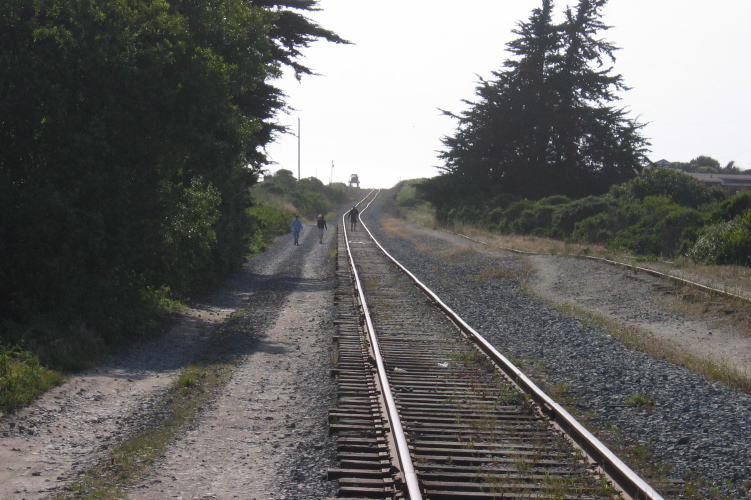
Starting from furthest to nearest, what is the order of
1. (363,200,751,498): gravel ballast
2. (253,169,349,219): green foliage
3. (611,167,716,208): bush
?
1. (253,169,349,219): green foliage
2. (611,167,716,208): bush
3. (363,200,751,498): gravel ballast

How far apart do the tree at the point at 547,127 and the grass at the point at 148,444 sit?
46.2 m

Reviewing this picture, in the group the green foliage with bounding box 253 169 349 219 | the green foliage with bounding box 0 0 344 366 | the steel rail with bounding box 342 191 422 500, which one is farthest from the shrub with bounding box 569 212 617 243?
the green foliage with bounding box 253 169 349 219

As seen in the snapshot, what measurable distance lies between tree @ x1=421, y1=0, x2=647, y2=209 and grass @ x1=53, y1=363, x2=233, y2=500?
46209 millimetres

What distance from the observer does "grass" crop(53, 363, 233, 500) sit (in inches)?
219

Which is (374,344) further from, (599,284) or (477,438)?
(599,284)

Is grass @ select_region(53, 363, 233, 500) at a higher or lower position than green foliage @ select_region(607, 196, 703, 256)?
lower

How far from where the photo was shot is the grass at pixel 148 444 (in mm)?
5551

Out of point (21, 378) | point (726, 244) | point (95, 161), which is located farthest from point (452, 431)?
point (726, 244)

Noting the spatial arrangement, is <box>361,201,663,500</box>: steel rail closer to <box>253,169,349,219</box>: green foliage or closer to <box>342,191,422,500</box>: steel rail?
<box>342,191,422,500</box>: steel rail

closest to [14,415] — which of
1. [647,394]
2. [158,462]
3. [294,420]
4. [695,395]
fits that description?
[158,462]

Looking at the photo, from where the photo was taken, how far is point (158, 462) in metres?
6.19

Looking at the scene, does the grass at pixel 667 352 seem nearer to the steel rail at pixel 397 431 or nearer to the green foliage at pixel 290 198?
the steel rail at pixel 397 431

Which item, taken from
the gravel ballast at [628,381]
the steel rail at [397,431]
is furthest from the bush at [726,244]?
the steel rail at [397,431]

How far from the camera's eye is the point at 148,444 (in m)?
6.69
